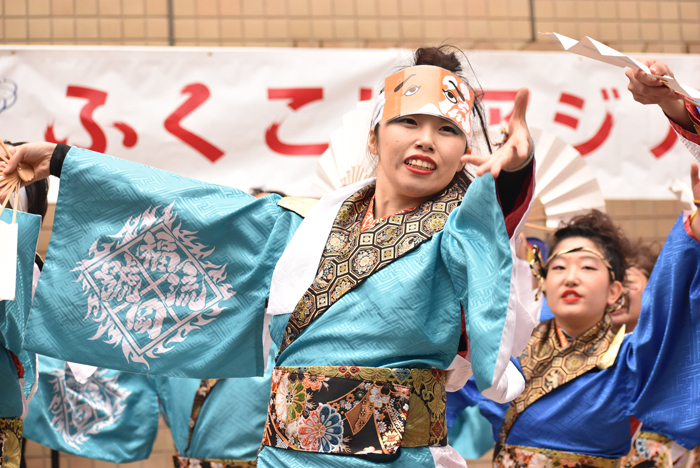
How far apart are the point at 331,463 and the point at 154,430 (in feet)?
5.12

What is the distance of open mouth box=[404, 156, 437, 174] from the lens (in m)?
1.75

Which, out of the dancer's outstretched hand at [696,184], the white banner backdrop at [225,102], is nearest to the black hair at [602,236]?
the white banner backdrop at [225,102]

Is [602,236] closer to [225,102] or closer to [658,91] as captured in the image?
[658,91]

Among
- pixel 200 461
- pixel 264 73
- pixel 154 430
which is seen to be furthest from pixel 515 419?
pixel 264 73

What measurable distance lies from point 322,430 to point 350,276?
Answer: 323mm

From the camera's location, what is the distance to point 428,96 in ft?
5.85

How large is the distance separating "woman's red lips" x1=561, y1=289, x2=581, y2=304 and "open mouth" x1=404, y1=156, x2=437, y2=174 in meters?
1.14

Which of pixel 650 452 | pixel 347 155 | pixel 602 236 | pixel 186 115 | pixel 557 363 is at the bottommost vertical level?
pixel 650 452

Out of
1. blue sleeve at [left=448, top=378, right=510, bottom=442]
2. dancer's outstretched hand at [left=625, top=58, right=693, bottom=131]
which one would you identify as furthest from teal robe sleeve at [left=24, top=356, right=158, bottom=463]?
dancer's outstretched hand at [left=625, top=58, right=693, bottom=131]

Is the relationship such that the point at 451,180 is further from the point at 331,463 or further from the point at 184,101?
the point at 184,101

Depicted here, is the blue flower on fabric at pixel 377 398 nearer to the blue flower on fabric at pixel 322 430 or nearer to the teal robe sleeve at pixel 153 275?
the blue flower on fabric at pixel 322 430

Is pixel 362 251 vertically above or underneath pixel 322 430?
above

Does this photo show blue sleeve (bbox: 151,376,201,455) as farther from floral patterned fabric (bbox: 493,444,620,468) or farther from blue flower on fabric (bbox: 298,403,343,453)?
blue flower on fabric (bbox: 298,403,343,453)

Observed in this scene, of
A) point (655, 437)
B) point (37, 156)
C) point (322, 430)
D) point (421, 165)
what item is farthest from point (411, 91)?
point (655, 437)
